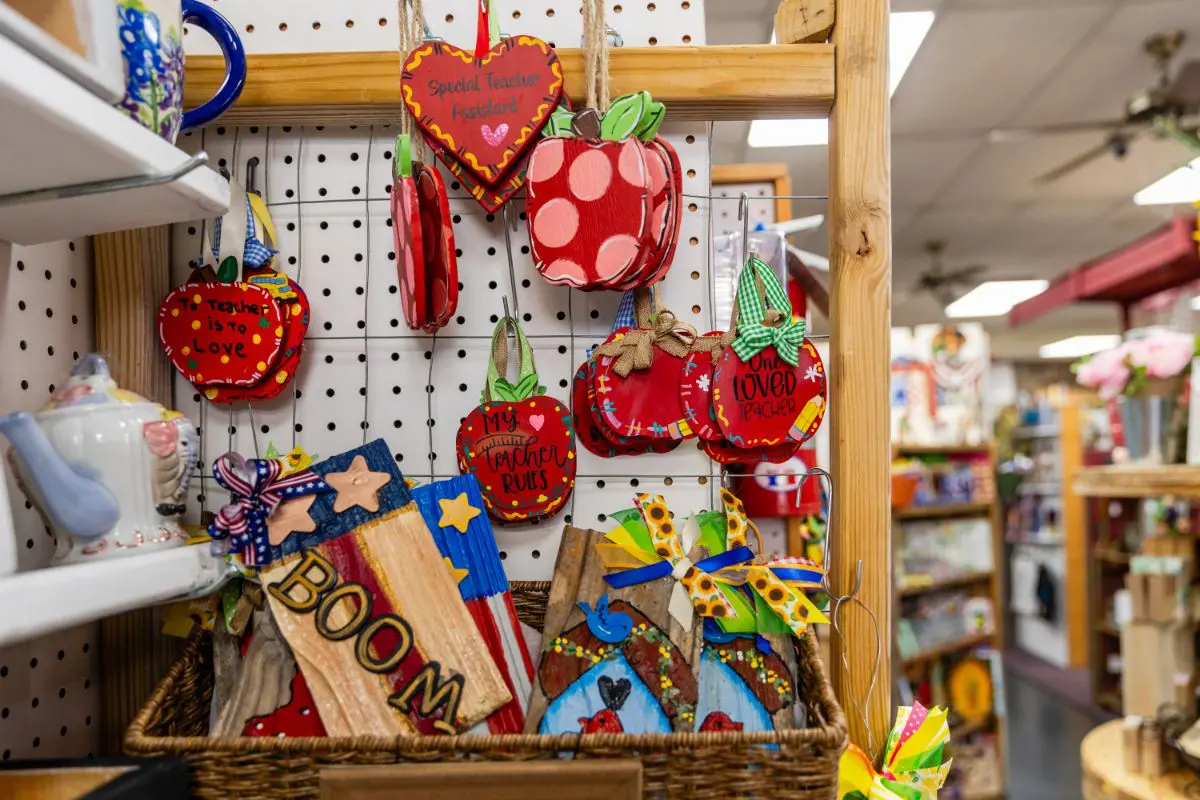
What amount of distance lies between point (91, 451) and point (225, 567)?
0.19 meters

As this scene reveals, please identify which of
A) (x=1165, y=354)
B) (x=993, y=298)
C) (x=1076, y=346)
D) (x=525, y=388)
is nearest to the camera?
(x=525, y=388)

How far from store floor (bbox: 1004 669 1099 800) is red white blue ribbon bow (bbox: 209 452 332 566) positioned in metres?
3.99

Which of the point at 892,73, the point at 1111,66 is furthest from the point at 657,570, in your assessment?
the point at 1111,66

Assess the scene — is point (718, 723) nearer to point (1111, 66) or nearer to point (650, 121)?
point (650, 121)

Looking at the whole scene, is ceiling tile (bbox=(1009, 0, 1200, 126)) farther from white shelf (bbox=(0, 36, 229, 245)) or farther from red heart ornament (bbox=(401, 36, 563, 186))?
white shelf (bbox=(0, 36, 229, 245))

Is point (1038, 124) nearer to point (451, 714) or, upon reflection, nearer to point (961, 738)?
point (961, 738)

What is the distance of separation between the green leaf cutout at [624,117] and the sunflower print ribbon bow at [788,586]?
47cm

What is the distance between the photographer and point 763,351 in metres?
0.89

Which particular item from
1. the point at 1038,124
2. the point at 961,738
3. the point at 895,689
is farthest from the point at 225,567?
the point at 1038,124

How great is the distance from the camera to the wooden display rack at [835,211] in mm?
898

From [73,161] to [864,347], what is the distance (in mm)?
749

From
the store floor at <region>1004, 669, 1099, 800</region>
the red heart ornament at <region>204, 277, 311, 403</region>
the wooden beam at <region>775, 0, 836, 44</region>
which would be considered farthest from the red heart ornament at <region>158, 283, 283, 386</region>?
the store floor at <region>1004, 669, 1099, 800</region>

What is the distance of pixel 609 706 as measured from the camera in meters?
0.79

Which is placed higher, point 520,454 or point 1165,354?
point 1165,354
